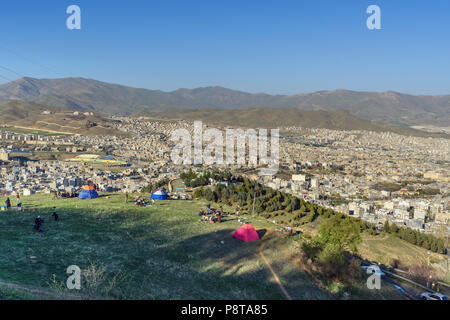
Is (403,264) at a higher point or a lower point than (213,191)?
lower

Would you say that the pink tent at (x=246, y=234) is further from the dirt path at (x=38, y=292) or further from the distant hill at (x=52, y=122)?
the distant hill at (x=52, y=122)

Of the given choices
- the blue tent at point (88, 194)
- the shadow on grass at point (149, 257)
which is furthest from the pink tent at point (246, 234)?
the blue tent at point (88, 194)

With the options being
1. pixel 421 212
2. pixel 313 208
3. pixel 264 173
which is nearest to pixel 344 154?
pixel 264 173

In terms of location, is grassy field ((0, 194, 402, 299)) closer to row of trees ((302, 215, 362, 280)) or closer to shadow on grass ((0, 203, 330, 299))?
shadow on grass ((0, 203, 330, 299))

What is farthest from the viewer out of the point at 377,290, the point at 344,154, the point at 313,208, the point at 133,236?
the point at 344,154

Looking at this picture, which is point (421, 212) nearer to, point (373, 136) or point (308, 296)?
point (308, 296)
